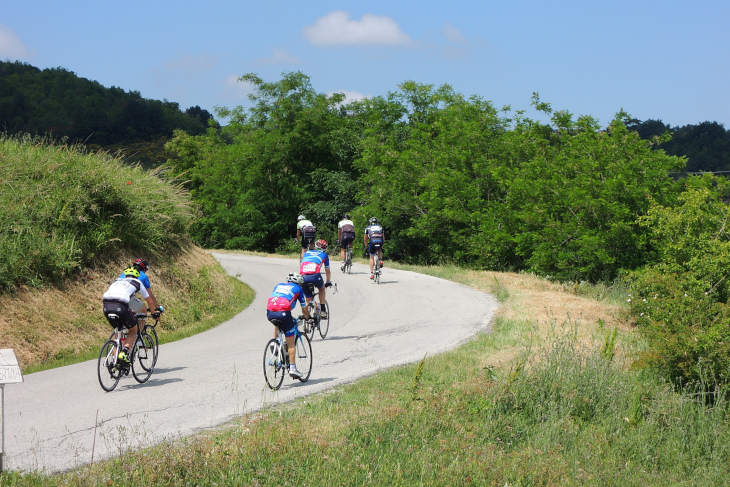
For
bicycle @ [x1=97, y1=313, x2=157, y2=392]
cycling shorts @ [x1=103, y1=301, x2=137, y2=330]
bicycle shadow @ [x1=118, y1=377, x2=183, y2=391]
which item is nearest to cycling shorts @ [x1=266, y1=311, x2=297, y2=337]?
bicycle shadow @ [x1=118, y1=377, x2=183, y2=391]

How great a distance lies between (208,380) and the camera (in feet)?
31.2

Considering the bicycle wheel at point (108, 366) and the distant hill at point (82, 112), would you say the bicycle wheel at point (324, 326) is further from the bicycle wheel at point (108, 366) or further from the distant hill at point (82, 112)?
the distant hill at point (82, 112)

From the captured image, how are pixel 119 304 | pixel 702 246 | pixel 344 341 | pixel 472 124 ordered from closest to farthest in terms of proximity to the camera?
pixel 119 304, pixel 344 341, pixel 702 246, pixel 472 124

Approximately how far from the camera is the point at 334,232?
1650 inches

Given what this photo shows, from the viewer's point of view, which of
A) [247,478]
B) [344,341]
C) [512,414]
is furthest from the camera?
[344,341]

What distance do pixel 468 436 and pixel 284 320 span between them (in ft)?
10.3

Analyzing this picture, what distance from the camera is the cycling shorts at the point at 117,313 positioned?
893 cm

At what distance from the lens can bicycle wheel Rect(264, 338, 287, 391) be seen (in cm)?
891

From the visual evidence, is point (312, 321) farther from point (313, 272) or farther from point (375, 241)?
point (375, 241)

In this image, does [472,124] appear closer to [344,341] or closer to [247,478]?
[344,341]

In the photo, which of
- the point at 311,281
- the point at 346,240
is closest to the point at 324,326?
the point at 311,281

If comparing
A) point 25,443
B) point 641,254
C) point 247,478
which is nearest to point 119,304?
point 25,443

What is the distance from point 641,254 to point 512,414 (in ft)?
69.4

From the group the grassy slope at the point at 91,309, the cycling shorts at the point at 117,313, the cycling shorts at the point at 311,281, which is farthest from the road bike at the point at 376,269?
the cycling shorts at the point at 117,313
